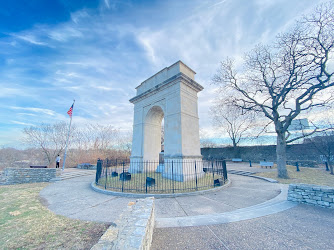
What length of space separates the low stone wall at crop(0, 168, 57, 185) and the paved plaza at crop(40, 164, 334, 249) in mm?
7304

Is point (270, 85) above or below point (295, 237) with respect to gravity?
above

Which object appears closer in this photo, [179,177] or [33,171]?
[179,177]

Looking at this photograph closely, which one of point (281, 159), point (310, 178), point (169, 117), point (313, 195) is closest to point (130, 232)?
point (313, 195)

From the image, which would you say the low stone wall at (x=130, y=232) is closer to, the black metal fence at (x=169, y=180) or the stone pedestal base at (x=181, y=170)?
the black metal fence at (x=169, y=180)

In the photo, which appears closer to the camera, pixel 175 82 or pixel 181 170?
pixel 181 170

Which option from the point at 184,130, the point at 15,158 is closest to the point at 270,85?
the point at 184,130

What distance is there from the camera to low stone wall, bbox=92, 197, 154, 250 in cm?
199

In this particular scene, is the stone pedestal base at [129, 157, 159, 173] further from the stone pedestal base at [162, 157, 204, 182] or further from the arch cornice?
the arch cornice

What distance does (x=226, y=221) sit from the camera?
151 inches

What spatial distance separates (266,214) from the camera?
4.23 meters

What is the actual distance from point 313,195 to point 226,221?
381 cm

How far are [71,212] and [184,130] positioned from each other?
25.3ft

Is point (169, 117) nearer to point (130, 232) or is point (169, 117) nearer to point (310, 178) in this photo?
point (130, 232)

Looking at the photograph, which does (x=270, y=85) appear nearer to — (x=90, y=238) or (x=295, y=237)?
(x=295, y=237)
